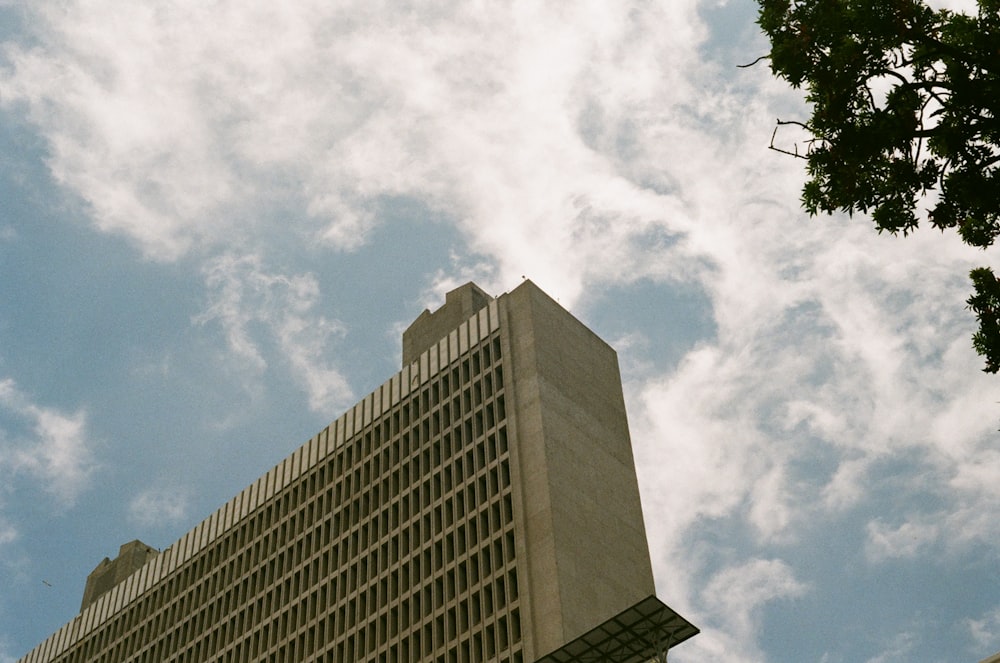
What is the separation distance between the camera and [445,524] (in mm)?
74688

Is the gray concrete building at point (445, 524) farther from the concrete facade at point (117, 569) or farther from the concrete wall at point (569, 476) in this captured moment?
the concrete facade at point (117, 569)

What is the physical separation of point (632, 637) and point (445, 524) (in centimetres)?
3485

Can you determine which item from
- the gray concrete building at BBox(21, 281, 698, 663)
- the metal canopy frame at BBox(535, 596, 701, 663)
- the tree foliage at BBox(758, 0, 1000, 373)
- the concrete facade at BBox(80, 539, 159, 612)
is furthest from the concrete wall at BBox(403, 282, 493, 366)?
the tree foliage at BBox(758, 0, 1000, 373)

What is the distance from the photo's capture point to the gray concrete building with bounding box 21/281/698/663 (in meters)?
68.7

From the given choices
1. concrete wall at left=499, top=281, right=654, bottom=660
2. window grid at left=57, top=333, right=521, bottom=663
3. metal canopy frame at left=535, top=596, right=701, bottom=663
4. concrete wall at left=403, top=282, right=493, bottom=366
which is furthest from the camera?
concrete wall at left=403, top=282, right=493, bottom=366

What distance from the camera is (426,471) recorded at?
261 ft

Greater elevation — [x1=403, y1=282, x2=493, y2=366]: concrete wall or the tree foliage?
[x1=403, y1=282, x2=493, y2=366]: concrete wall

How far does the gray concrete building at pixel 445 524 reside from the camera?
6869cm

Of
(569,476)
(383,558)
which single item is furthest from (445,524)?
(569,476)

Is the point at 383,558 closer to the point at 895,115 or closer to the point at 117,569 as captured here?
the point at 117,569

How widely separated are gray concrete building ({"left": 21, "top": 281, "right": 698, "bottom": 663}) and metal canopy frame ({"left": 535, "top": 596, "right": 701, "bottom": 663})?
19468 millimetres

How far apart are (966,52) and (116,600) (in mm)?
101069

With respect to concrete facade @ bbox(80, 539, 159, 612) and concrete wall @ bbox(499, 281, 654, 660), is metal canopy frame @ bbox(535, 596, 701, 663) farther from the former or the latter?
concrete facade @ bbox(80, 539, 159, 612)

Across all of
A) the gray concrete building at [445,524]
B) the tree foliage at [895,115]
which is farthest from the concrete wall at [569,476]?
the tree foliage at [895,115]
